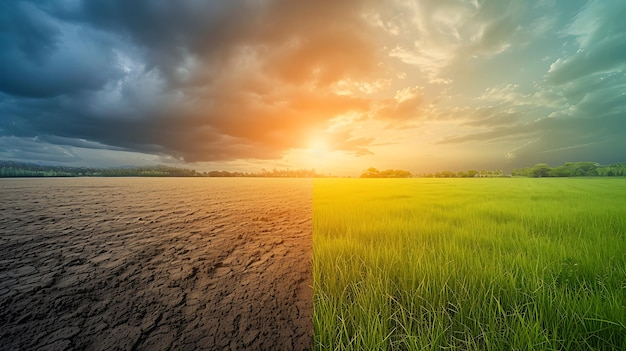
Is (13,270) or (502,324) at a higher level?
(13,270)

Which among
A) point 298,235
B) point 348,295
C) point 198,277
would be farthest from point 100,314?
point 298,235

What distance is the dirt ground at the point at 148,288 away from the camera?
186 centimetres

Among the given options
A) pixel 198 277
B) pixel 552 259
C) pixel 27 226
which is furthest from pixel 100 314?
pixel 552 259

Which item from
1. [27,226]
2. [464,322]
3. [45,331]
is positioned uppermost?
[27,226]

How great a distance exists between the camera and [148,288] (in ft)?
8.00

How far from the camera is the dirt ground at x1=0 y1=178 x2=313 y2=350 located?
73.4 inches

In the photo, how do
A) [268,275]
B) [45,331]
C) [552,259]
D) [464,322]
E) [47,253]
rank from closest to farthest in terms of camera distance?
[45,331], [464,322], [268,275], [47,253], [552,259]

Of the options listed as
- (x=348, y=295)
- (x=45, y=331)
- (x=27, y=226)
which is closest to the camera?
(x=45, y=331)

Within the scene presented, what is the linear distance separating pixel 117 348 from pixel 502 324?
9.67 ft

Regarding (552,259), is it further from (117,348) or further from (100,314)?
(100,314)

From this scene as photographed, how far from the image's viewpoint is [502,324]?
2045 mm

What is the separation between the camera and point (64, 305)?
214 centimetres

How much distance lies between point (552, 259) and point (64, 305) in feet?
18.8

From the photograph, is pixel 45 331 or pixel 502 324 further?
pixel 502 324
